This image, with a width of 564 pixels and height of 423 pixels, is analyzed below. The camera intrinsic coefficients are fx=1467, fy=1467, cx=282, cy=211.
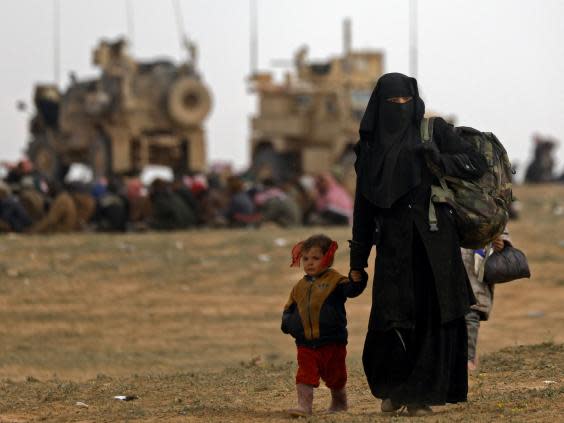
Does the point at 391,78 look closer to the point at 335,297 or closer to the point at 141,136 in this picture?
the point at 335,297

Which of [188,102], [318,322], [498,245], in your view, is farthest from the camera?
[188,102]

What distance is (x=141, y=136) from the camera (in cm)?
3538

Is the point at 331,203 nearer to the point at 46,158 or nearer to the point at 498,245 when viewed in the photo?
the point at 46,158

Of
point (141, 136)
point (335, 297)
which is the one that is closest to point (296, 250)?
point (335, 297)

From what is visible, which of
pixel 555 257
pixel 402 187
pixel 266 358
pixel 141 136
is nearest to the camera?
pixel 402 187

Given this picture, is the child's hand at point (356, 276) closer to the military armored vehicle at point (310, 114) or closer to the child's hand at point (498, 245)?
the child's hand at point (498, 245)

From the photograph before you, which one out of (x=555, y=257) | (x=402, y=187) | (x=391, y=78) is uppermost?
(x=391, y=78)

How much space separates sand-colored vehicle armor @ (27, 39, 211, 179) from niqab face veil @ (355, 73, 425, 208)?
89.7 feet

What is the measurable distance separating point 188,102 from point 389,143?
27810 mm

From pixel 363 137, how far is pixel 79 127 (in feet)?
97.0

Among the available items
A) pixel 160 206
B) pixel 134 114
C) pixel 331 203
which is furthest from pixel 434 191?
pixel 134 114

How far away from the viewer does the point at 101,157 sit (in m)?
35.5

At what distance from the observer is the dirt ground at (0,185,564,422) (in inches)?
328

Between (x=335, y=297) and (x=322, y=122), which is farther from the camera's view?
(x=322, y=122)
